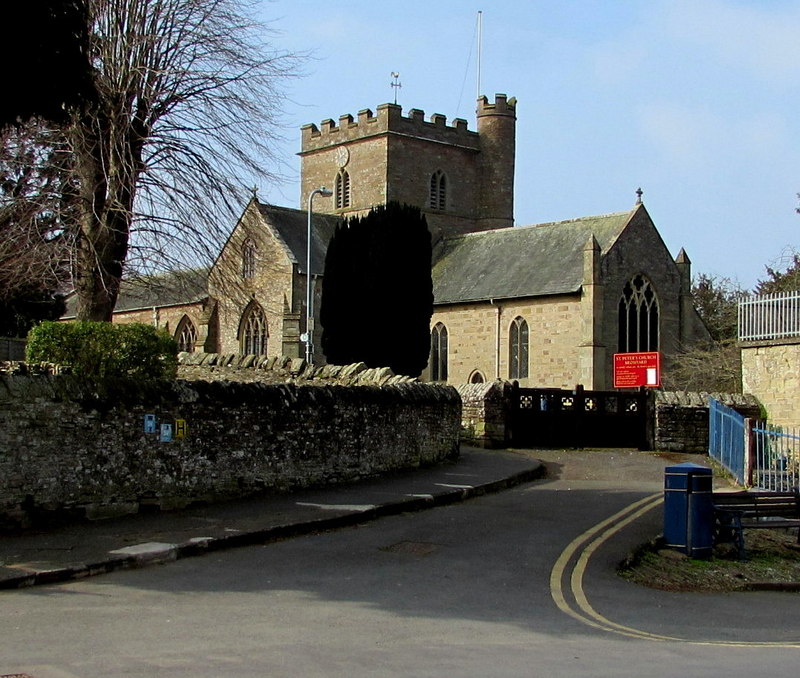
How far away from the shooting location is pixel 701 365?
4016cm

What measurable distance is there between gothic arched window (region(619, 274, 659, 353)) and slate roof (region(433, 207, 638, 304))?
2.19m

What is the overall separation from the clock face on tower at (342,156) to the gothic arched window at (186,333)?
1213 cm

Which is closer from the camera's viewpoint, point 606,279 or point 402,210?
point 402,210

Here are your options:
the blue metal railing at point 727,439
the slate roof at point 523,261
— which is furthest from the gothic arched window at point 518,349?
the blue metal railing at point 727,439

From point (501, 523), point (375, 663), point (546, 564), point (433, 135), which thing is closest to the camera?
point (375, 663)

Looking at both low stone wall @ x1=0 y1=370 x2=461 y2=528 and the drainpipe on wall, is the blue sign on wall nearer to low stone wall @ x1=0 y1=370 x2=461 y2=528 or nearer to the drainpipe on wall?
low stone wall @ x1=0 y1=370 x2=461 y2=528

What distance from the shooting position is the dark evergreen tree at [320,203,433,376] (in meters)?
36.0

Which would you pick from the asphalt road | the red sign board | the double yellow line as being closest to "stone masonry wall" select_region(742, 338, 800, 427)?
the double yellow line

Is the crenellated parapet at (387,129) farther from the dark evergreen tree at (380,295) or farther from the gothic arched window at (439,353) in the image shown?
the dark evergreen tree at (380,295)

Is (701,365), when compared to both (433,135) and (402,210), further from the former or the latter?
(433,135)

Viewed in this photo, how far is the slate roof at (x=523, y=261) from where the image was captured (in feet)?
149

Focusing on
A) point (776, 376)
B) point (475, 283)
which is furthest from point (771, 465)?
point (475, 283)

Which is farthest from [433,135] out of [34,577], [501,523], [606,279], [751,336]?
[34,577]

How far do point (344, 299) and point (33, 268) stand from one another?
62.3 ft
